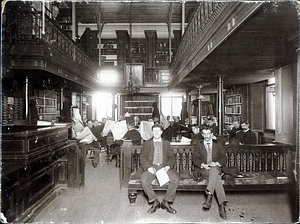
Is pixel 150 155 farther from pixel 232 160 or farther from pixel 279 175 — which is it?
pixel 279 175

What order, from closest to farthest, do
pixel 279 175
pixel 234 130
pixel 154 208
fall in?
pixel 154 208 → pixel 279 175 → pixel 234 130

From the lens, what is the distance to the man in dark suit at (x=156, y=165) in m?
3.21

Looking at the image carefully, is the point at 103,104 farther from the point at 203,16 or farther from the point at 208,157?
the point at 208,157

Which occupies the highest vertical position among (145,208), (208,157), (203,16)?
(203,16)

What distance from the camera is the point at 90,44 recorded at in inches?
489

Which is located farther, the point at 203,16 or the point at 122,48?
the point at 122,48

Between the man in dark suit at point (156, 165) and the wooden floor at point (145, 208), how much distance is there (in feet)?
0.59

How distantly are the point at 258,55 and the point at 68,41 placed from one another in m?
5.46

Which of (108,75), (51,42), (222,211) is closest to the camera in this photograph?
(222,211)

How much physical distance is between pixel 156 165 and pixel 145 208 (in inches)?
27.9

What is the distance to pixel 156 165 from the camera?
3533 millimetres

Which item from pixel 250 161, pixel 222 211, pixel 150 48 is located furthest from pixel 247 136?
pixel 150 48

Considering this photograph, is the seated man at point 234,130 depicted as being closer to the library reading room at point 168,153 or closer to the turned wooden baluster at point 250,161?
the library reading room at point 168,153

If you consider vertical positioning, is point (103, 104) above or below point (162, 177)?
above
